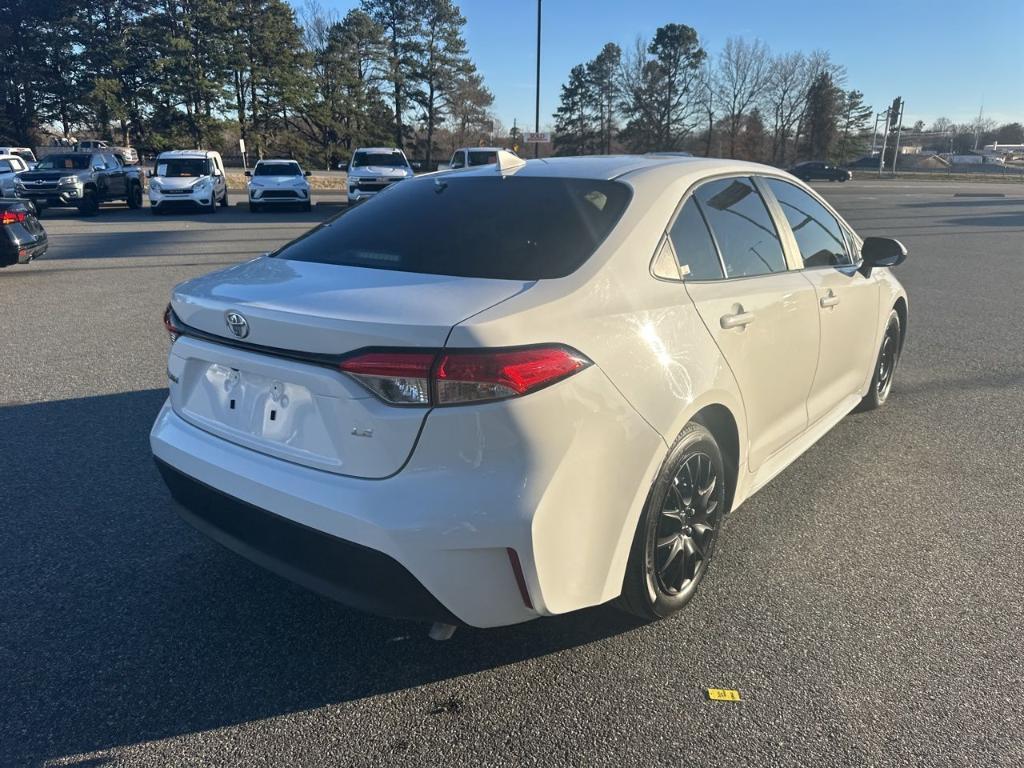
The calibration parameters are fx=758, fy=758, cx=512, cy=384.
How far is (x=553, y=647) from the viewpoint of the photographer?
2.73 m

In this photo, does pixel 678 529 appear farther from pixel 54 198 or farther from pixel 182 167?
pixel 54 198

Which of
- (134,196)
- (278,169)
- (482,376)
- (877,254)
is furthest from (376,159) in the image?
(482,376)

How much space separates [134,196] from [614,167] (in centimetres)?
2409

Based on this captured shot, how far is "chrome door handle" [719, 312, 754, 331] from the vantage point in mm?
2895

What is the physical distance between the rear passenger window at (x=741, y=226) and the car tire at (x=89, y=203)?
21982 millimetres

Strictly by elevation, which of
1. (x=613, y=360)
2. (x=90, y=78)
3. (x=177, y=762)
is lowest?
(x=177, y=762)

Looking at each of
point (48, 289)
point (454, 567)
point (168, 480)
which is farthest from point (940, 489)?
point (48, 289)

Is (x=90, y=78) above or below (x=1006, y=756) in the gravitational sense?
above

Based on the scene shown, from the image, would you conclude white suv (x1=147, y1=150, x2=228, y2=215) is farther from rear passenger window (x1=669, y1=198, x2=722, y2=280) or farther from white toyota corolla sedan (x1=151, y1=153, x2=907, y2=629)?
rear passenger window (x1=669, y1=198, x2=722, y2=280)

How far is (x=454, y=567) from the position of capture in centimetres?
216

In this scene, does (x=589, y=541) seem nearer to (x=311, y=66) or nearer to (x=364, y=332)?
(x=364, y=332)

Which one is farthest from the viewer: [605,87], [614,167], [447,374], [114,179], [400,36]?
[605,87]

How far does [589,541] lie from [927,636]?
146 cm

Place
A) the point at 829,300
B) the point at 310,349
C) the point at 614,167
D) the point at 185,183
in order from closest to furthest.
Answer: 1. the point at 310,349
2. the point at 614,167
3. the point at 829,300
4. the point at 185,183
